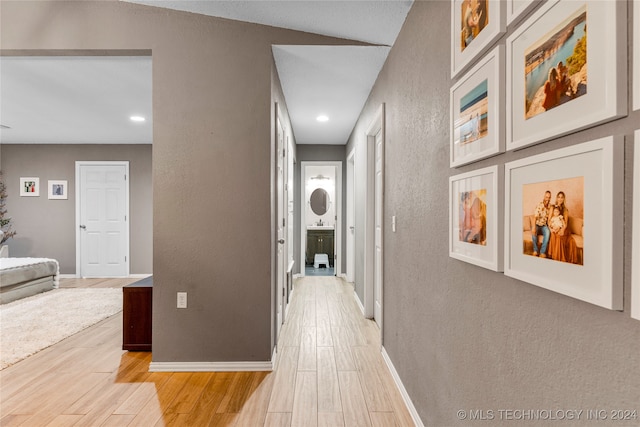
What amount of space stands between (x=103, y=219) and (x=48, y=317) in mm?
2871

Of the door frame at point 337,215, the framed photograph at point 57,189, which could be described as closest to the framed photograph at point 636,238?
the door frame at point 337,215

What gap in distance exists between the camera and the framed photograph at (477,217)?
107 cm

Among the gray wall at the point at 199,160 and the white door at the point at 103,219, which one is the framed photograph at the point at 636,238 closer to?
the gray wall at the point at 199,160

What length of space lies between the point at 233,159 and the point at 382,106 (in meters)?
1.27

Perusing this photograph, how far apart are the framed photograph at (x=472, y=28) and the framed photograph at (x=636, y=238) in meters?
0.61

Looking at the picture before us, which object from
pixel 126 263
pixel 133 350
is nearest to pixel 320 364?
pixel 133 350

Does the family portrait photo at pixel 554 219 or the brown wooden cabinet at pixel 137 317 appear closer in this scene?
the family portrait photo at pixel 554 219

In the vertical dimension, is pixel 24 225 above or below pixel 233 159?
below

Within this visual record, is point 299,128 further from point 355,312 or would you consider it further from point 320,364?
point 320,364

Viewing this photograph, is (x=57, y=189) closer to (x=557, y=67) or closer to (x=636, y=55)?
(x=557, y=67)

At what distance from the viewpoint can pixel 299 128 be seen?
498 cm

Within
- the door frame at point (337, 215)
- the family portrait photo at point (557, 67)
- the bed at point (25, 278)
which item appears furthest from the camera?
the door frame at point (337, 215)

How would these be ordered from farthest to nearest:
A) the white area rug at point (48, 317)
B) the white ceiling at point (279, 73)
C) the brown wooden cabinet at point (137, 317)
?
the white area rug at point (48, 317), the brown wooden cabinet at point (137, 317), the white ceiling at point (279, 73)

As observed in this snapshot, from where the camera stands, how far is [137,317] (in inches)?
112
